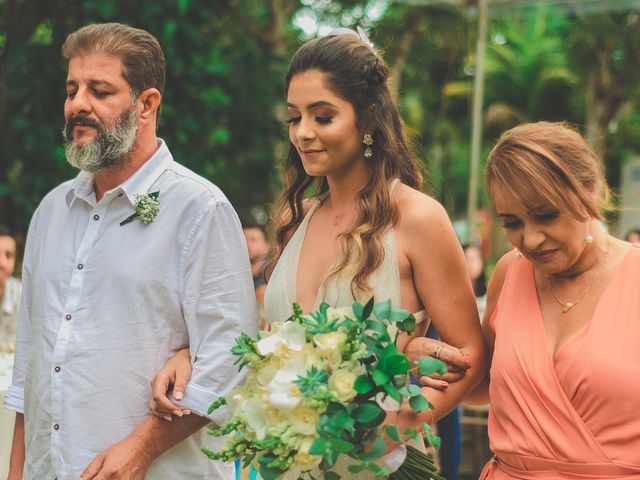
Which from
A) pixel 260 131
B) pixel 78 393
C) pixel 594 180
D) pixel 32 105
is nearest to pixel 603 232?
pixel 594 180

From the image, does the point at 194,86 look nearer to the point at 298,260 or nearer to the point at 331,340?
the point at 298,260

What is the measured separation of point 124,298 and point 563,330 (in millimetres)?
1244

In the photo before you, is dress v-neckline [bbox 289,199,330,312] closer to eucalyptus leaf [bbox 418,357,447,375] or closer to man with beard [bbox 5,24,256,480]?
man with beard [bbox 5,24,256,480]

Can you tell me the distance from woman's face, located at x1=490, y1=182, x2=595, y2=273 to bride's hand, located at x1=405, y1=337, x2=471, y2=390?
0.32 meters

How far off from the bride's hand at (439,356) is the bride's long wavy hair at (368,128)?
0.24 m

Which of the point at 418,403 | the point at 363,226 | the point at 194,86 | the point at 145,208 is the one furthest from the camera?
the point at 194,86

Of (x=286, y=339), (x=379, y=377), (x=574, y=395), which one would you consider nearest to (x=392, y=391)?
(x=379, y=377)

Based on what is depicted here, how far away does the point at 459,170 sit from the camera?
3281 centimetres

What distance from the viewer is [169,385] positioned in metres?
2.81

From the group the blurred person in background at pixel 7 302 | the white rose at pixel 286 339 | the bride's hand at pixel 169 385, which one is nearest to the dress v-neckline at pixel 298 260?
the bride's hand at pixel 169 385

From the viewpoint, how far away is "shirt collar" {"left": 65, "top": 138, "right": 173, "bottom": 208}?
298 cm

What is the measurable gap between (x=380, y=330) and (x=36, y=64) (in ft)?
19.9

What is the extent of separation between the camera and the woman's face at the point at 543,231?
8.14 ft

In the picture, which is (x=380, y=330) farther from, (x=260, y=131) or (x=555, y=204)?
(x=260, y=131)
